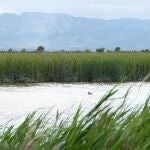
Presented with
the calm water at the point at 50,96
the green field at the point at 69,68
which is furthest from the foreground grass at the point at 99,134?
the green field at the point at 69,68

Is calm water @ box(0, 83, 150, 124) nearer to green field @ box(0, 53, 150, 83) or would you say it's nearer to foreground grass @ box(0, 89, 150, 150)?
green field @ box(0, 53, 150, 83)

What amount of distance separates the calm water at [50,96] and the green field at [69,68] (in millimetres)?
1178

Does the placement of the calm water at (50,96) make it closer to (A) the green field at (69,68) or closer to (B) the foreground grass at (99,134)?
(A) the green field at (69,68)

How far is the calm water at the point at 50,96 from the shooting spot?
1312 cm

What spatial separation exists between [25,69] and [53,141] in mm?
16586

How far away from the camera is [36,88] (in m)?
17.8

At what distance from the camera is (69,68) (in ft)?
67.9

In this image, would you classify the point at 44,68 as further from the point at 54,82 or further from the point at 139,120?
the point at 139,120

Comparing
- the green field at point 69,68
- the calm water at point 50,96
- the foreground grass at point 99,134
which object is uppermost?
the foreground grass at point 99,134

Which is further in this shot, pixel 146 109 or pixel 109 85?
pixel 109 85

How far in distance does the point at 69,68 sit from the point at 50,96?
4903 millimetres

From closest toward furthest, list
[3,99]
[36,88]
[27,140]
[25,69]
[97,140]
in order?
[27,140]
[97,140]
[3,99]
[36,88]
[25,69]

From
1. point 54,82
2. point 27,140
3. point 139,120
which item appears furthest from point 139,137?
point 54,82

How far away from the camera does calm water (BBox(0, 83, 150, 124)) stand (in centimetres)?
1312
